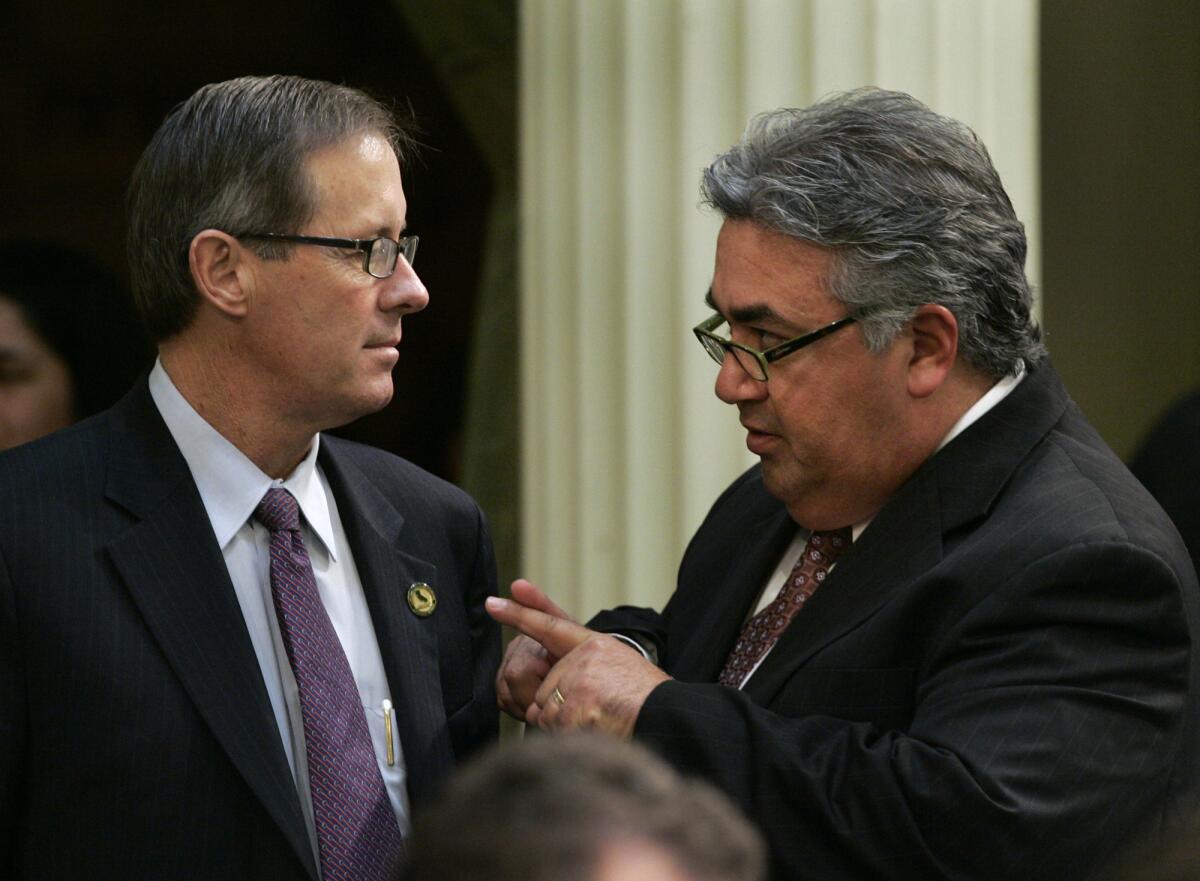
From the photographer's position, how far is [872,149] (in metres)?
2.33

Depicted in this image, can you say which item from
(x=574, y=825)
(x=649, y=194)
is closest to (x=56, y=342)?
(x=649, y=194)

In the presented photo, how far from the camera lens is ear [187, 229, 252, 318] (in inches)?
91.5

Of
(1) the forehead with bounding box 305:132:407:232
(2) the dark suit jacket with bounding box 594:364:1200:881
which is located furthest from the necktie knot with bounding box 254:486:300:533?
(2) the dark suit jacket with bounding box 594:364:1200:881

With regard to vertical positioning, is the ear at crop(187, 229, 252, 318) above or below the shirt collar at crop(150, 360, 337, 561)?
above

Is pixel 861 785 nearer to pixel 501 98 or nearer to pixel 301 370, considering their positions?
pixel 301 370

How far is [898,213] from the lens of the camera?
2.29 metres

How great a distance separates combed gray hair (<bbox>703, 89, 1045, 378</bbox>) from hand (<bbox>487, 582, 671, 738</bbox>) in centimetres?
53

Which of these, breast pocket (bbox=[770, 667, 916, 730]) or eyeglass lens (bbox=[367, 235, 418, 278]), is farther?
eyeglass lens (bbox=[367, 235, 418, 278])

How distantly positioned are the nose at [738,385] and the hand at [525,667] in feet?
1.23

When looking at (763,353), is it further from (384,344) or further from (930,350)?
(384,344)

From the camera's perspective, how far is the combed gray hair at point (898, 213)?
7.53 ft

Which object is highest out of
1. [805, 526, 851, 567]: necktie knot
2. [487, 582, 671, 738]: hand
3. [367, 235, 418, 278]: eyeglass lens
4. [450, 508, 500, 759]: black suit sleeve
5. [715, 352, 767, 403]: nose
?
[367, 235, 418, 278]: eyeglass lens

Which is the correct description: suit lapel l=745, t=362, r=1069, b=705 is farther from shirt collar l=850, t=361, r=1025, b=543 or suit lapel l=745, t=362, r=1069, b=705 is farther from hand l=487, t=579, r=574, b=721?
hand l=487, t=579, r=574, b=721

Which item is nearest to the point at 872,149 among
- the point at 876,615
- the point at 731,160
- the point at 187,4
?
the point at 731,160
